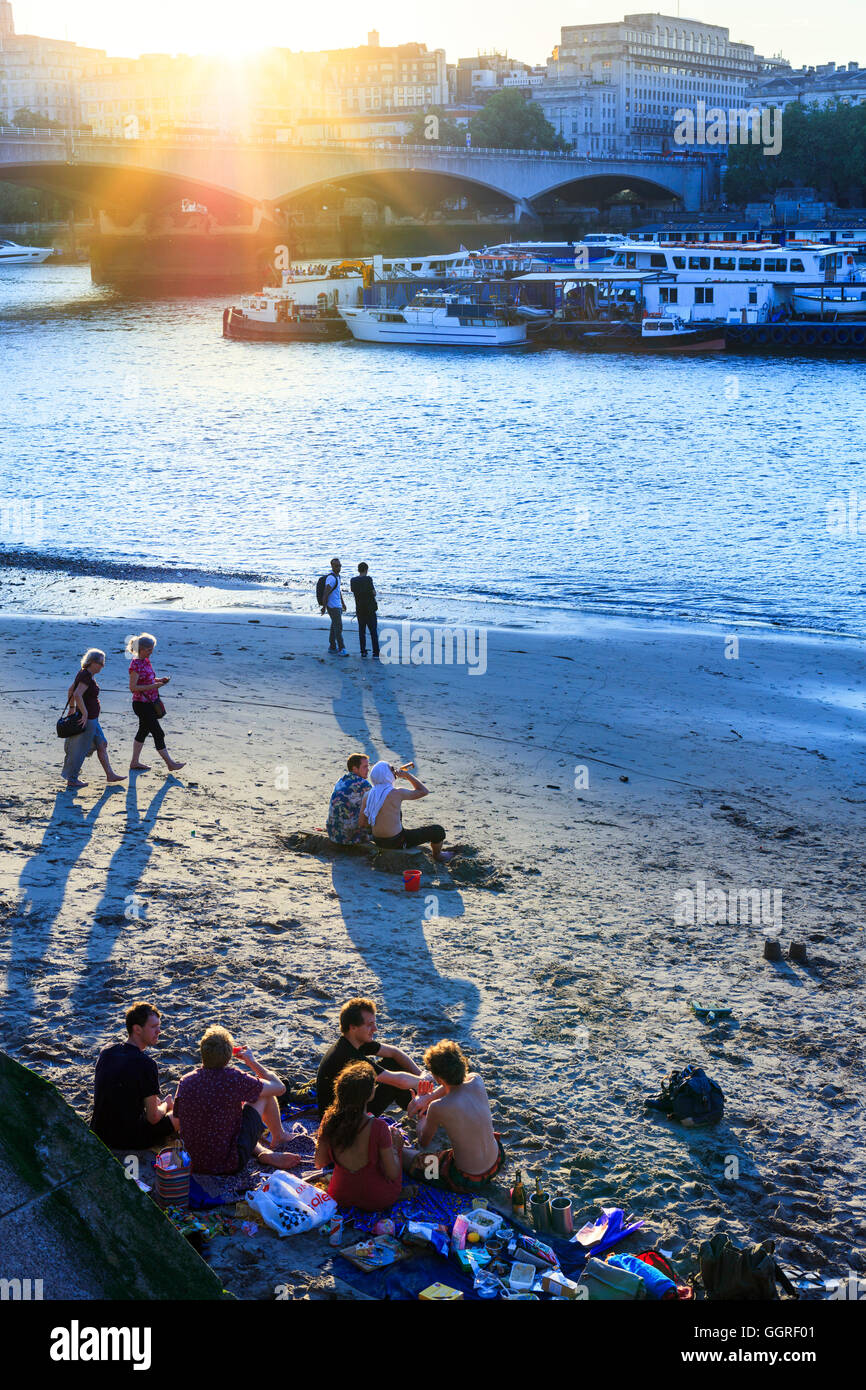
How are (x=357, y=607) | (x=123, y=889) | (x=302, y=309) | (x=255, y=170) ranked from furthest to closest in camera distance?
(x=255, y=170)
(x=302, y=309)
(x=357, y=607)
(x=123, y=889)

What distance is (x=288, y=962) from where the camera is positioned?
339 inches

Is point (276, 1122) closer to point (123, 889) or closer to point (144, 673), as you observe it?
point (123, 889)

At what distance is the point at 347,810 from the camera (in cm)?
1041

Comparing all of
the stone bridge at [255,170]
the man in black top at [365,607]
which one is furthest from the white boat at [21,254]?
the man in black top at [365,607]

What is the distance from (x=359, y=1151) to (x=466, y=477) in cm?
3155

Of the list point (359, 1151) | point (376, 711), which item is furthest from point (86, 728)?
point (359, 1151)

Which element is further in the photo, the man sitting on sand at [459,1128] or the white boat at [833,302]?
the white boat at [833,302]

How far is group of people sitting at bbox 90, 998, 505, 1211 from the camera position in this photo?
20.3ft

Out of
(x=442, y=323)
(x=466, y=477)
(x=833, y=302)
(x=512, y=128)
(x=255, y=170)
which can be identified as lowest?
(x=466, y=477)

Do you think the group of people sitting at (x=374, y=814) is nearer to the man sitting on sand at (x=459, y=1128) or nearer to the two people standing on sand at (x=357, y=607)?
the man sitting on sand at (x=459, y=1128)

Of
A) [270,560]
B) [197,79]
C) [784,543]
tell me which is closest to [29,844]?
[270,560]

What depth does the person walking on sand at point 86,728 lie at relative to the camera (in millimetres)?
11297

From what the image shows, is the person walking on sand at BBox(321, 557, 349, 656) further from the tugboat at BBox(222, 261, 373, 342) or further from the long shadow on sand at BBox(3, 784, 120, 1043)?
the tugboat at BBox(222, 261, 373, 342)

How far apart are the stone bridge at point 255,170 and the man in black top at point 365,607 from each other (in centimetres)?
7077
